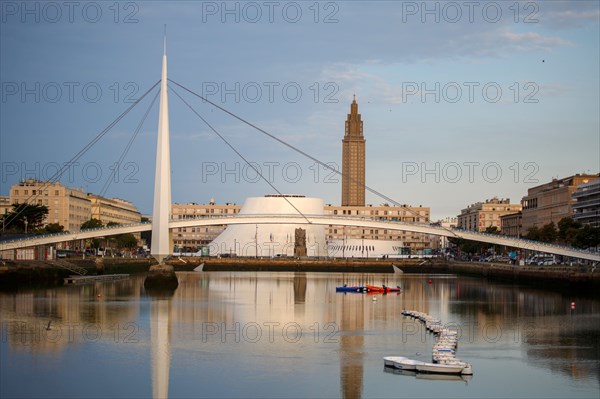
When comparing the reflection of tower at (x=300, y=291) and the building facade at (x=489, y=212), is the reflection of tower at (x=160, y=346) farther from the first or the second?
the building facade at (x=489, y=212)

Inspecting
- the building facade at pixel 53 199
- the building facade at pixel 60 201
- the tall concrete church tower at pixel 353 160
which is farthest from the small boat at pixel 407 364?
the tall concrete church tower at pixel 353 160

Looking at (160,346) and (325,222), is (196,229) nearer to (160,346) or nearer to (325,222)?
(325,222)

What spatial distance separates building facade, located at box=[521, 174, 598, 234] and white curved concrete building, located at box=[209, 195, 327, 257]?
1781 cm

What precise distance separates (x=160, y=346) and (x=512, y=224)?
76049 mm

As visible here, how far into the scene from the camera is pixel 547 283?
4491 centimetres

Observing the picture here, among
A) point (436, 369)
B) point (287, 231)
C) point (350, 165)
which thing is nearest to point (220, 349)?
point (436, 369)

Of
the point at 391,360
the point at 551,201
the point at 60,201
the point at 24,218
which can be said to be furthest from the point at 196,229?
the point at 391,360

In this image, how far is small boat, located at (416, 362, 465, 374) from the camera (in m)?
18.4

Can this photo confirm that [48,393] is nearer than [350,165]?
Yes

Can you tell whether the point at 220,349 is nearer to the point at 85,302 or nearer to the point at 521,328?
the point at 521,328

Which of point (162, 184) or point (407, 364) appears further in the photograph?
point (162, 184)

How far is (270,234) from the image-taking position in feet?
267

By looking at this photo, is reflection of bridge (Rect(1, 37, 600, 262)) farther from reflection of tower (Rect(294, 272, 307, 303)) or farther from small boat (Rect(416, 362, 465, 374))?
small boat (Rect(416, 362, 465, 374))

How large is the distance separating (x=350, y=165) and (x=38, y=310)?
100248 mm
